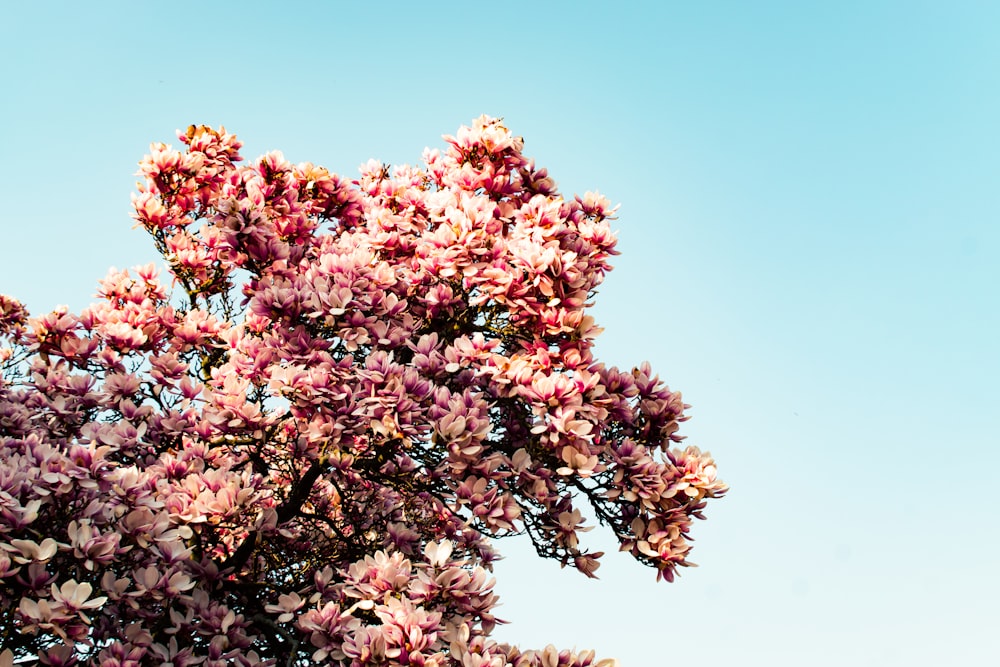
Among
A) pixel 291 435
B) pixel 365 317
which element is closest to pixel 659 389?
pixel 365 317

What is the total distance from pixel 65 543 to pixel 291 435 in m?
2.01

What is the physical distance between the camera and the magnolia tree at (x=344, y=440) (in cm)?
611

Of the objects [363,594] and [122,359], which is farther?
[122,359]

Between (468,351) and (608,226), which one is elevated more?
(608,226)

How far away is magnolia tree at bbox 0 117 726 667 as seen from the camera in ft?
20.0

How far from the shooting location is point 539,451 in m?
6.95

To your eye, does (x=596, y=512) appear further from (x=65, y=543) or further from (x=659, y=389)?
(x=65, y=543)

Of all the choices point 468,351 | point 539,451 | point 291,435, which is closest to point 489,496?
point 539,451

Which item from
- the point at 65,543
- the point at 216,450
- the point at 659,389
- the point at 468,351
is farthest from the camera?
the point at 216,450

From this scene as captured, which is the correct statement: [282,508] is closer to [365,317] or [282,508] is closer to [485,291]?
[365,317]

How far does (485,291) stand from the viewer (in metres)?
6.94

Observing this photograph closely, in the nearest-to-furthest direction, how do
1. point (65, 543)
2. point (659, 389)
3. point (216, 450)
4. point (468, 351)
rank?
1. point (65, 543)
2. point (468, 351)
3. point (659, 389)
4. point (216, 450)

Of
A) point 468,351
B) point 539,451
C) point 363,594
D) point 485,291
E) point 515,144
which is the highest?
point 515,144

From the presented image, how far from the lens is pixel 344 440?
668cm
